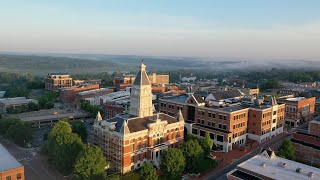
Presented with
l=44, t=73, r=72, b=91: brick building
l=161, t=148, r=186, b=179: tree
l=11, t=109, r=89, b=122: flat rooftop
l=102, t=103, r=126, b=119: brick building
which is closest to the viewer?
l=161, t=148, r=186, b=179: tree

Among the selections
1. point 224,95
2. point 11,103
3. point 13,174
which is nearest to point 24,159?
point 13,174

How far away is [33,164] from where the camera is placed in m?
56.8

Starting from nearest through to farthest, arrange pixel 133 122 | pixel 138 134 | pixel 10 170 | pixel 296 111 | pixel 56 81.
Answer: pixel 10 170
pixel 138 134
pixel 133 122
pixel 296 111
pixel 56 81

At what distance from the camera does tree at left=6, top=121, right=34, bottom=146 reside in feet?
219

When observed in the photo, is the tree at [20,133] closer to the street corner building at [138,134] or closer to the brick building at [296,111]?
the street corner building at [138,134]

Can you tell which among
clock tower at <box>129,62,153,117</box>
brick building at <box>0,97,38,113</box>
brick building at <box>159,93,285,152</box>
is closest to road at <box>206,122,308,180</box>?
brick building at <box>159,93,285,152</box>

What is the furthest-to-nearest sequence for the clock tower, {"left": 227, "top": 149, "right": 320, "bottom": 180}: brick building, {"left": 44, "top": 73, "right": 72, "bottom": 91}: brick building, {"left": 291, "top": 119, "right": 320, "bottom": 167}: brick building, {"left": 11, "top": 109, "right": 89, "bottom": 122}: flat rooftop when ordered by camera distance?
1. {"left": 44, "top": 73, "right": 72, "bottom": 91}: brick building
2. {"left": 11, "top": 109, "right": 89, "bottom": 122}: flat rooftop
3. {"left": 291, "top": 119, "right": 320, "bottom": 167}: brick building
4. the clock tower
5. {"left": 227, "top": 149, "right": 320, "bottom": 180}: brick building

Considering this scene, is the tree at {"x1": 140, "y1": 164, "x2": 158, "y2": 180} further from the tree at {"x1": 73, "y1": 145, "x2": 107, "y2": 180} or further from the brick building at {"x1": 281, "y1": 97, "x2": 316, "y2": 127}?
the brick building at {"x1": 281, "y1": 97, "x2": 316, "y2": 127}

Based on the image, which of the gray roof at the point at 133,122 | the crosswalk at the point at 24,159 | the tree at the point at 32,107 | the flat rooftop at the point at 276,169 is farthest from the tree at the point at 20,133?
the flat rooftop at the point at 276,169

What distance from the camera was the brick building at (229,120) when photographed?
6681cm

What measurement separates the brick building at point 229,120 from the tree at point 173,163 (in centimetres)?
1959

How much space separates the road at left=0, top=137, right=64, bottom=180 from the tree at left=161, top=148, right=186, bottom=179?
17.8 meters

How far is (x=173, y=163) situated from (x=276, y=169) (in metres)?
14.9

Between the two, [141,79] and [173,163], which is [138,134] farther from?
[141,79]
